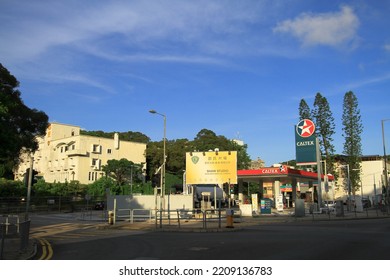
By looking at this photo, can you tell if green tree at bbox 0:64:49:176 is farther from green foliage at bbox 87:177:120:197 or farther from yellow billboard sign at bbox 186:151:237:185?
green foliage at bbox 87:177:120:197

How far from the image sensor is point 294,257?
10.9 m

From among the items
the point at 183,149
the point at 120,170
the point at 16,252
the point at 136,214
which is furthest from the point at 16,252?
the point at 183,149

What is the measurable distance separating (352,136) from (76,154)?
2158 inches

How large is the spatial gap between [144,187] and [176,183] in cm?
801

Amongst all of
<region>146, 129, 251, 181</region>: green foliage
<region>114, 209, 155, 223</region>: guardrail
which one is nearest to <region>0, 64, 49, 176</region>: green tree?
<region>114, 209, 155, 223</region>: guardrail

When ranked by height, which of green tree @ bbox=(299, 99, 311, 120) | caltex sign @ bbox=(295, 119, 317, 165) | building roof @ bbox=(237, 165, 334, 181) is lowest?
building roof @ bbox=(237, 165, 334, 181)

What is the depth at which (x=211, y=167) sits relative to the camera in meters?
39.1

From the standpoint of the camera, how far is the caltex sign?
43812mm

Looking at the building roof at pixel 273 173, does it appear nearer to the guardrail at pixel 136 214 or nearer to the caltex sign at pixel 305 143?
the caltex sign at pixel 305 143

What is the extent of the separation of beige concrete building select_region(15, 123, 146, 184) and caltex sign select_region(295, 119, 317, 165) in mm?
50109

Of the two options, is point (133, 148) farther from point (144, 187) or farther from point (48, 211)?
point (48, 211)

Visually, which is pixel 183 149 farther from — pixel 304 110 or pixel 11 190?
pixel 11 190

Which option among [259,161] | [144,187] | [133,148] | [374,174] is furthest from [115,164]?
[259,161]

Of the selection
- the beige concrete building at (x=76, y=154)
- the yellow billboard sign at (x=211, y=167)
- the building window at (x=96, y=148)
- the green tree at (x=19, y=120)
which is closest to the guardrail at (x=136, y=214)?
the yellow billboard sign at (x=211, y=167)
